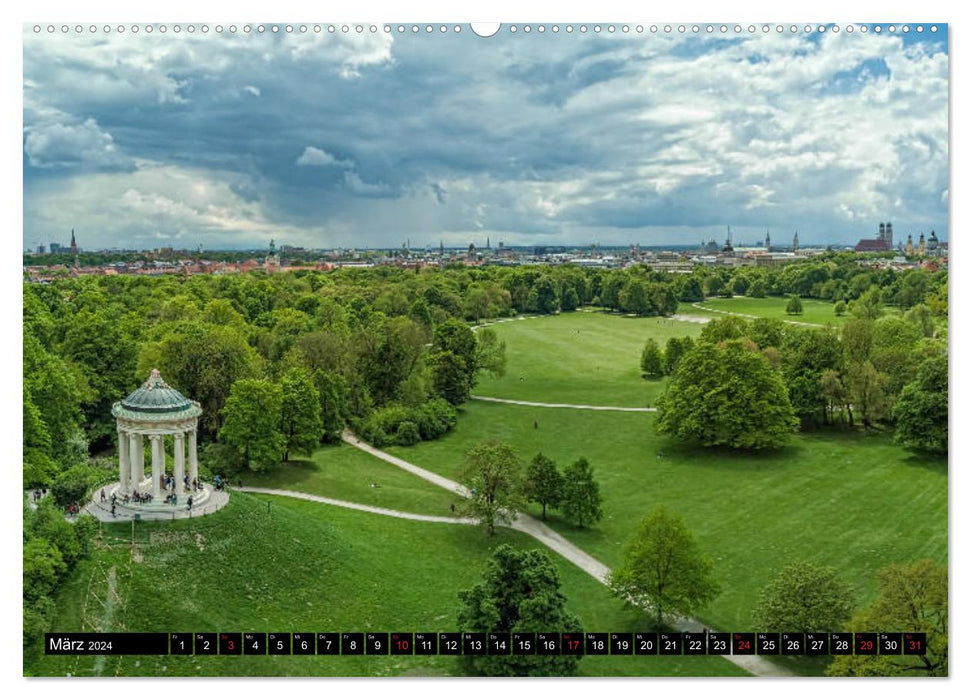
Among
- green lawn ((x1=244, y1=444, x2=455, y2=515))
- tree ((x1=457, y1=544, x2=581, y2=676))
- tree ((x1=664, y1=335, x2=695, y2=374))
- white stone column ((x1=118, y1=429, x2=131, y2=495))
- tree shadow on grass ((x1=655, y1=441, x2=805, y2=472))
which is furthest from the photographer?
tree ((x1=664, y1=335, x2=695, y2=374))

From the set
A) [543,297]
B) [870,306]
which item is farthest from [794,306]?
[543,297]

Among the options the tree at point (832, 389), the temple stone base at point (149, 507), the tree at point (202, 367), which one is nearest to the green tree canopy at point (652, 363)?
the tree at point (832, 389)

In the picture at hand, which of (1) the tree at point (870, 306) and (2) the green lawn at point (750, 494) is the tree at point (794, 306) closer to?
(1) the tree at point (870, 306)

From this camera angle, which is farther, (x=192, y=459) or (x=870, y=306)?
(x=870, y=306)

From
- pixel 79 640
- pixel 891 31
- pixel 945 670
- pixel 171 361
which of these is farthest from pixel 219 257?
pixel 945 670

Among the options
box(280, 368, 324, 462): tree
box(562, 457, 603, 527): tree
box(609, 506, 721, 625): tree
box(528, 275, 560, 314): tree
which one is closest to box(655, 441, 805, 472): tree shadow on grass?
box(562, 457, 603, 527): tree

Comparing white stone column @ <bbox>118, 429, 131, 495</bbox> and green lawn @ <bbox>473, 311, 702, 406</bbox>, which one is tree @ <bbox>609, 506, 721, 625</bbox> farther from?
green lawn @ <bbox>473, 311, 702, 406</bbox>

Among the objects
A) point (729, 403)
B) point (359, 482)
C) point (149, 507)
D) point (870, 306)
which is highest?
point (870, 306)

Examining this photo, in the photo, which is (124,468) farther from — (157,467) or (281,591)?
(281,591)
